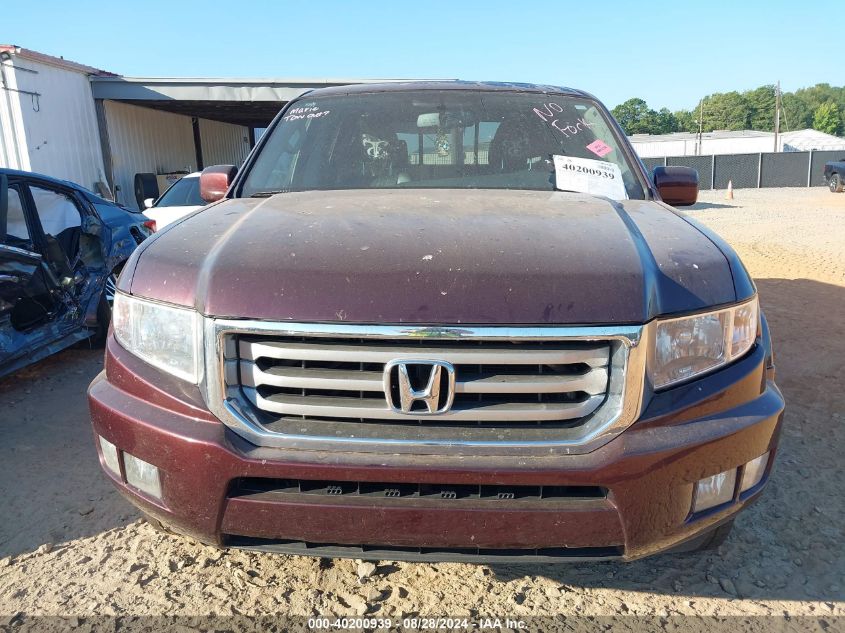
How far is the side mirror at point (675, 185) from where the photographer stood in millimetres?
3113

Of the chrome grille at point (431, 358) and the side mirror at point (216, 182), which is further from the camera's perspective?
the side mirror at point (216, 182)

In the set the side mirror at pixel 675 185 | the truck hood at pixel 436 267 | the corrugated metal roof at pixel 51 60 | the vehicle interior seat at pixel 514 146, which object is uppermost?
the corrugated metal roof at pixel 51 60

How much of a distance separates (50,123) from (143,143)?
4739mm

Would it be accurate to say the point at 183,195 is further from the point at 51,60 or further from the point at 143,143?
the point at 143,143

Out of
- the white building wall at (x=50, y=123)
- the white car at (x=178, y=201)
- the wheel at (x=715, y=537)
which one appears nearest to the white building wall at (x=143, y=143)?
the white building wall at (x=50, y=123)

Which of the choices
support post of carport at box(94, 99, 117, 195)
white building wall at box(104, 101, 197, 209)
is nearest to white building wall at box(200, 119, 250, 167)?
white building wall at box(104, 101, 197, 209)

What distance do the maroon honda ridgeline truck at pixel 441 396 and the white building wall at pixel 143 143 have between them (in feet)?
44.5

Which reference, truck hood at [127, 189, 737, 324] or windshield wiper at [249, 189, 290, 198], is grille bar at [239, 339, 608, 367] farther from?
windshield wiper at [249, 189, 290, 198]

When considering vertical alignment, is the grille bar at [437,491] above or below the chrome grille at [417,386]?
below

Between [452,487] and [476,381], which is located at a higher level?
[476,381]

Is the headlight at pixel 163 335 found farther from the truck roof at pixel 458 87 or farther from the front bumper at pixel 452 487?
the truck roof at pixel 458 87

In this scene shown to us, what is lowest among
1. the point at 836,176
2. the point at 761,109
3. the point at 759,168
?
the point at 836,176

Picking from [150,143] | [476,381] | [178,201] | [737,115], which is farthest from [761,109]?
[476,381]

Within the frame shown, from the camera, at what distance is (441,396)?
1.74 metres
